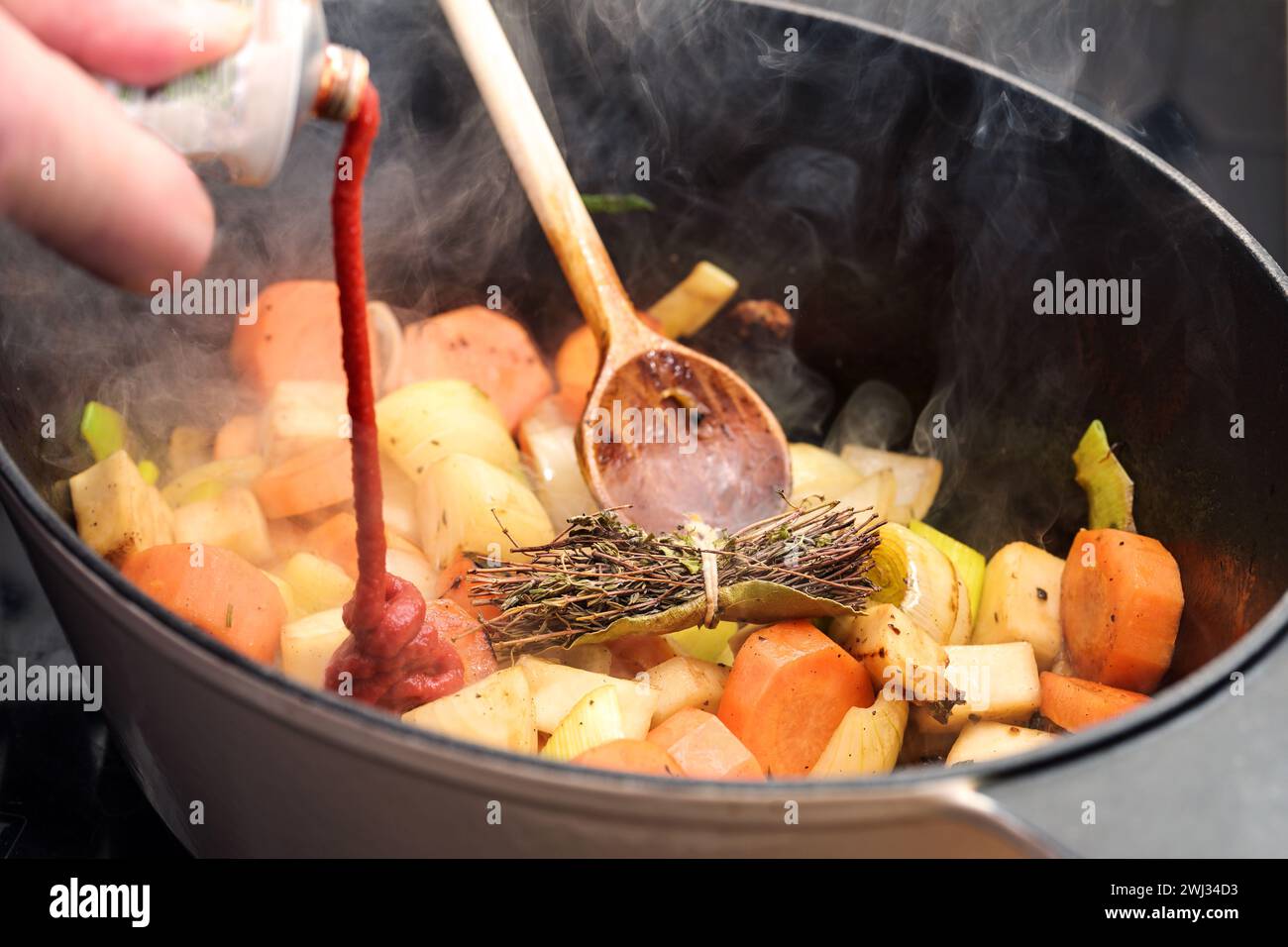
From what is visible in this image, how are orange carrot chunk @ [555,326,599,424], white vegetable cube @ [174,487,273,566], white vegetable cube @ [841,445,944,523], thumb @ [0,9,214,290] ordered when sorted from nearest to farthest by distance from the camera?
1. thumb @ [0,9,214,290]
2. white vegetable cube @ [174,487,273,566]
3. white vegetable cube @ [841,445,944,523]
4. orange carrot chunk @ [555,326,599,424]

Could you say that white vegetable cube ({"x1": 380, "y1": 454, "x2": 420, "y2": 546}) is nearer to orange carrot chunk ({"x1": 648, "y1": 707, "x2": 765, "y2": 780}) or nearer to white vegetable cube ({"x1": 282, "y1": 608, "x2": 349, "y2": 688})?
white vegetable cube ({"x1": 282, "y1": 608, "x2": 349, "y2": 688})

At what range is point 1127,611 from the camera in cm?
187

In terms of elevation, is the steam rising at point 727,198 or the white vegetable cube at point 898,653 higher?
the steam rising at point 727,198

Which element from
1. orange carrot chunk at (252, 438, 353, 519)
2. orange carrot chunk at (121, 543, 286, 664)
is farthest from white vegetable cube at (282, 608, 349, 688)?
orange carrot chunk at (252, 438, 353, 519)

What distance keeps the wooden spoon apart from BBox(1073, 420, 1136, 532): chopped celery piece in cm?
57

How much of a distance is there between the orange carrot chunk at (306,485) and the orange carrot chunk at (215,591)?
0.30 m

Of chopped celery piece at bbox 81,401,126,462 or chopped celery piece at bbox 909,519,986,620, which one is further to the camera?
chopped celery piece at bbox 909,519,986,620

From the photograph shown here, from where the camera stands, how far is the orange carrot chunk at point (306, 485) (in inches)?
83.4

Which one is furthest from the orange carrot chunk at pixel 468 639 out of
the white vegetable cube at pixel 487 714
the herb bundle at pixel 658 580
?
the white vegetable cube at pixel 487 714

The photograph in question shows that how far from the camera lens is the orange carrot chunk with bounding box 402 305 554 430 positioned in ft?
8.14

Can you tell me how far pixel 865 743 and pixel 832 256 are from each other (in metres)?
1.22

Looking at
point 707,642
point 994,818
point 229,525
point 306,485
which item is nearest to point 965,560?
point 707,642

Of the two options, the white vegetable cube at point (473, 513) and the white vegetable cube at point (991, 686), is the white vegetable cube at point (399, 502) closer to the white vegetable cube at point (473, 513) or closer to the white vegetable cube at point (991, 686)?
the white vegetable cube at point (473, 513)
